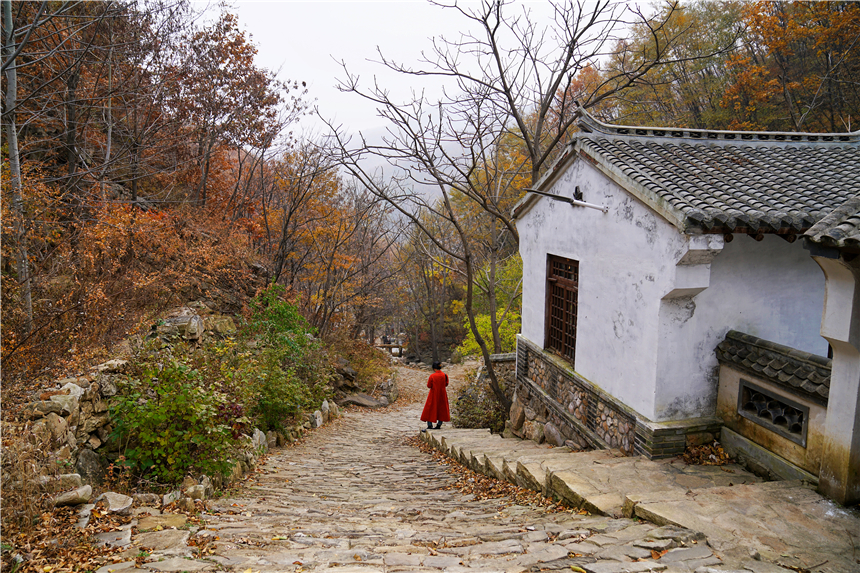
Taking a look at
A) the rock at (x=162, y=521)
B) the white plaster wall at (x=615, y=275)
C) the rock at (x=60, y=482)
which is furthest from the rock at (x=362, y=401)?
the rock at (x=60, y=482)

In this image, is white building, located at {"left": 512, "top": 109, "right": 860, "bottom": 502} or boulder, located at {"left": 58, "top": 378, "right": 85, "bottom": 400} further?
white building, located at {"left": 512, "top": 109, "right": 860, "bottom": 502}

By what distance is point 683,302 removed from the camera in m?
6.54

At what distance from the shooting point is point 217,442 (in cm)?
586

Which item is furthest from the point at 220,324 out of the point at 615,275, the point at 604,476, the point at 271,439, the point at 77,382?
the point at 604,476

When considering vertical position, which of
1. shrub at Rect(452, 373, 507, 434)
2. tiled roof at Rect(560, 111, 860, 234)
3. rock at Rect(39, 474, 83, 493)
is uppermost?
tiled roof at Rect(560, 111, 860, 234)

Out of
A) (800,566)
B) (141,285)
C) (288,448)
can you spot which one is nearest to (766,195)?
(800,566)

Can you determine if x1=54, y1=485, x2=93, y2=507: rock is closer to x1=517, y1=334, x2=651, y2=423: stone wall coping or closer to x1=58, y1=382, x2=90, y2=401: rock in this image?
x1=58, y1=382, x2=90, y2=401: rock

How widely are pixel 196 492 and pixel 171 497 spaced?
0.98ft

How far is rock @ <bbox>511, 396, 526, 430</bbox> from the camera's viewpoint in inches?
456

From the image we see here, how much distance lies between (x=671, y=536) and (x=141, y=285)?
9.49 m

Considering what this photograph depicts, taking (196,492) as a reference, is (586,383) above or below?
above

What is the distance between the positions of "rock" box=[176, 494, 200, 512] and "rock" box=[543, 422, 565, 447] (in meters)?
6.53

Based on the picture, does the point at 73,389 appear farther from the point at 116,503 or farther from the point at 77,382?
the point at 116,503

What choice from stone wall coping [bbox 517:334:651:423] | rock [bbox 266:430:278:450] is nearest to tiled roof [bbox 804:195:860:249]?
stone wall coping [bbox 517:334:651:423]
